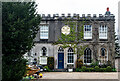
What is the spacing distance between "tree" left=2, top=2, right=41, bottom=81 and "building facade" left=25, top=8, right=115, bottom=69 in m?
12.0

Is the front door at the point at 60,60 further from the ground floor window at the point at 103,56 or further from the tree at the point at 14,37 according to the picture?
the tree at the point at 14,37

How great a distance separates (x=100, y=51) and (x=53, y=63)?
253 inches

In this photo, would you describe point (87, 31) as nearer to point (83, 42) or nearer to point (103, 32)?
point (83, 42)

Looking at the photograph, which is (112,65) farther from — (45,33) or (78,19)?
(45,33)

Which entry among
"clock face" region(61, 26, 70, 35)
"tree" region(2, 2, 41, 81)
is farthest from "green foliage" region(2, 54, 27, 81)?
"clock face" region(61, 26, 70, 35)

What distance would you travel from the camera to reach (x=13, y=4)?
7.57 meters

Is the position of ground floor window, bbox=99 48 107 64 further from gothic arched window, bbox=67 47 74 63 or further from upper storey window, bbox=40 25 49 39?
upper storey window, bbox=40 25 49 39

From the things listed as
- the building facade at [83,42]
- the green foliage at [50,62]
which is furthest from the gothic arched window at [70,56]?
the green foliage at [50,62]

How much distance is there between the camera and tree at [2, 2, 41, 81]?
23.9 feet

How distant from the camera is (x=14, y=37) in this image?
7.33m

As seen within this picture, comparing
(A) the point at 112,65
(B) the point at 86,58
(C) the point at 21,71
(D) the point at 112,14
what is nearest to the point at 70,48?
(B) the point at 86,58

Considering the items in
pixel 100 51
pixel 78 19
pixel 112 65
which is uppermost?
pixel 78 19

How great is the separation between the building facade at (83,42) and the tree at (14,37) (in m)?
12.0

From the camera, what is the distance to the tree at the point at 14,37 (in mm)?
7270
